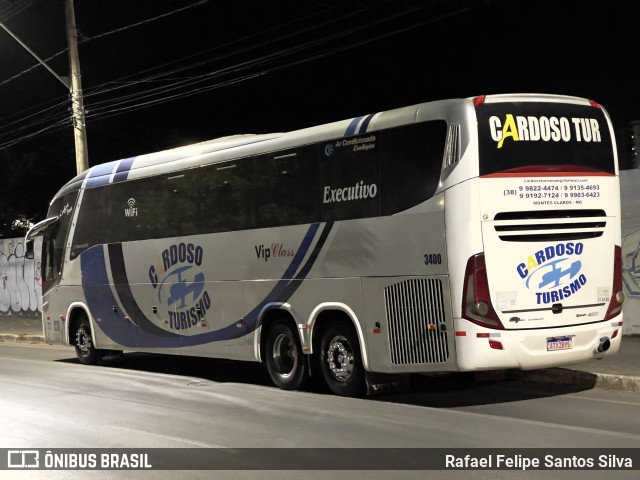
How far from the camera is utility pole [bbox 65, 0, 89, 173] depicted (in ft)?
70.1

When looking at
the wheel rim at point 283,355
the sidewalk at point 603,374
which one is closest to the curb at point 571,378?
the sidewalk at point 603,374

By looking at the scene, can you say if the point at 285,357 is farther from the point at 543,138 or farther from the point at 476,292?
the point at 543,138

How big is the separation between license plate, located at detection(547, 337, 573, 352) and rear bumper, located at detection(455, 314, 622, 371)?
34mm

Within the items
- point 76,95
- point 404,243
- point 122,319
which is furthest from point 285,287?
point 76,95

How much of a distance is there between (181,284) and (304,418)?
4820 millimetres

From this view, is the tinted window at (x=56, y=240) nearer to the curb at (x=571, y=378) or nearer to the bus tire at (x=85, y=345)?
the bus tire at (x=85, y=345)

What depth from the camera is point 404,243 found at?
956cm

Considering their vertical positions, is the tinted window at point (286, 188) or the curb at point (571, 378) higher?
the tinted window at point (286, 188)

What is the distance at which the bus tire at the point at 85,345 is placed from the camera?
16.0 m

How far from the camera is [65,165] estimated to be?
37031 millimetres

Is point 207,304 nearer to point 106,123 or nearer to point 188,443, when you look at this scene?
point 188,443

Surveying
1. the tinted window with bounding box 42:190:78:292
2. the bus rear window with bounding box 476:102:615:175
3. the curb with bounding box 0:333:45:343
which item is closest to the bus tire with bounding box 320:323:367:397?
the bus rear window with bounding box 476:102:615:175

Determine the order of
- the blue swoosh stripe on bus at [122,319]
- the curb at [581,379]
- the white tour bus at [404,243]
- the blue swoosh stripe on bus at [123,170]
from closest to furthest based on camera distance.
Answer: the white tour bus at [404,243] → the curb at [581,379] → the blue swoosh stripe on bus at [122,319] → the blue swoosh stripe on bus at [123,170]

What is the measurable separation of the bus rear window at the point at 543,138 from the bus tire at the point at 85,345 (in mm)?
9879
